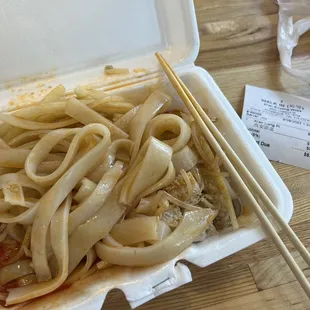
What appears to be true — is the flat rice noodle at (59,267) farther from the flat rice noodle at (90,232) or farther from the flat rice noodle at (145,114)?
the flat rice noodle at (145,114)

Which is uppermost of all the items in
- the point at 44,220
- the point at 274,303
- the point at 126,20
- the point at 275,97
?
the point at 126,20

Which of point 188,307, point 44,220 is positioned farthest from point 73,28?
point 188,307

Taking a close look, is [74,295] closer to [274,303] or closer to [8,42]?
[274,303]

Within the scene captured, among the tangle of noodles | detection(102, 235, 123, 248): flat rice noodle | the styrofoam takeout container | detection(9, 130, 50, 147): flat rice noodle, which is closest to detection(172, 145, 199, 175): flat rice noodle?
the tangle of noodles

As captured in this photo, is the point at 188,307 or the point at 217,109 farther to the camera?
the point at 217,109

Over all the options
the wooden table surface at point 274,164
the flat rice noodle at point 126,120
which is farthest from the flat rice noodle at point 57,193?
the wooden table surface at point 274,164

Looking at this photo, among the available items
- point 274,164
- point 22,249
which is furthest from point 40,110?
point 274,164

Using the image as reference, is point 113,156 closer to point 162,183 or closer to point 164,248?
point 162,183
